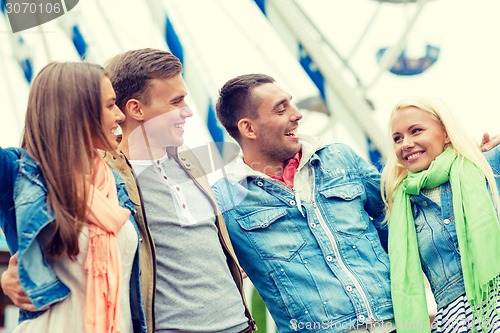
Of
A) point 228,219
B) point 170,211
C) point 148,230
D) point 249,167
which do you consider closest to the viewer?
point 148,230

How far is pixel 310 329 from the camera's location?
2352 millimetres

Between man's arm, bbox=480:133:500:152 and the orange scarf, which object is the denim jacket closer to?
man's arm, bbox=480:133:500:152

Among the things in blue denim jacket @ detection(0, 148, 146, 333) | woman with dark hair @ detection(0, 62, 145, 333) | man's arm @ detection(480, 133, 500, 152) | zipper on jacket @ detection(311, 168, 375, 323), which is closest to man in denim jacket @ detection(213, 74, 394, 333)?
zipper on jacket @ detection(311, 168, 375, 323)

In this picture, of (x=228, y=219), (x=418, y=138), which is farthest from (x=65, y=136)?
(x=418, y=138)

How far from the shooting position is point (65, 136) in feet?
6.26

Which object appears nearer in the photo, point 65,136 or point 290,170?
point 65,136

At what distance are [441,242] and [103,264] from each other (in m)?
1.03

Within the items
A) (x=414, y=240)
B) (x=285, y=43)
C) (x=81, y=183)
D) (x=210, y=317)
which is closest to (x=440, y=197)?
(x=414, y=240)

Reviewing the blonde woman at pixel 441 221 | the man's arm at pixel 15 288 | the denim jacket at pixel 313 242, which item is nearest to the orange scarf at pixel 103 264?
the man's arm at pixel 15 288

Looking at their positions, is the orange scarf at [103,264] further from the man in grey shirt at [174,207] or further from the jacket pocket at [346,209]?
the jacket pocket at [346,209]

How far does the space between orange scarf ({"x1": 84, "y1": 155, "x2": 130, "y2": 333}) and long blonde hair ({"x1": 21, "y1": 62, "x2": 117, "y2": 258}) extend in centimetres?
3

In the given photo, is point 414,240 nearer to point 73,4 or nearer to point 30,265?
point 30,265

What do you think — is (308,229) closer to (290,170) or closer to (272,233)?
(272,233)

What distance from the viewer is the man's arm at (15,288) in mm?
1868
